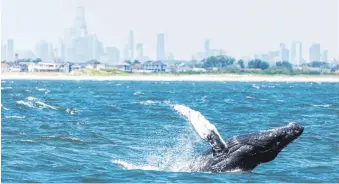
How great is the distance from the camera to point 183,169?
54.9ft

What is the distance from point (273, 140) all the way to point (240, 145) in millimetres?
628

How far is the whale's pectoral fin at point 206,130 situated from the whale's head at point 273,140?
611 millimetres

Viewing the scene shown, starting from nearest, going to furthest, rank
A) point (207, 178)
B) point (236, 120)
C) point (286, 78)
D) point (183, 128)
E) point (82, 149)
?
point (207, 178) < point (82, 149) < point (183, 128) < point (236, 120) < point (286, 78)

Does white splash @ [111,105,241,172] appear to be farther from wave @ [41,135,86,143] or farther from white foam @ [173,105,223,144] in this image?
wave @ [41,135,86,143]

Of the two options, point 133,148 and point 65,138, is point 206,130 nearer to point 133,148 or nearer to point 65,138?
point 133,148

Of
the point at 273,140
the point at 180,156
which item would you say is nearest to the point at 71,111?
the point at 180,156

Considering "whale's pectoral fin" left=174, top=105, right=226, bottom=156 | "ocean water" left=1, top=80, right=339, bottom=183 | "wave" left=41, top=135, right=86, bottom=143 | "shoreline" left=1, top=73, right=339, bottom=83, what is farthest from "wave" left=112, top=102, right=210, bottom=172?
"shoreline" left=1, top=73, right=339, bottom=83

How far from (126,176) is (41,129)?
36.4 ft

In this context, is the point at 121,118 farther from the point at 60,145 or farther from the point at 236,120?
the point at 60,145

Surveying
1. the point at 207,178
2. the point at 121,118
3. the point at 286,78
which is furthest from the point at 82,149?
the point at 286,78

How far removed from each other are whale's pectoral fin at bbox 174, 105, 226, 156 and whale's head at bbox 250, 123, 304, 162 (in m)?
0.61

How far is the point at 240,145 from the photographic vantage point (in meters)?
15.5

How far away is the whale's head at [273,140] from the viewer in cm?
1512

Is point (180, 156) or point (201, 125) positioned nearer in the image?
point (201, 125)
